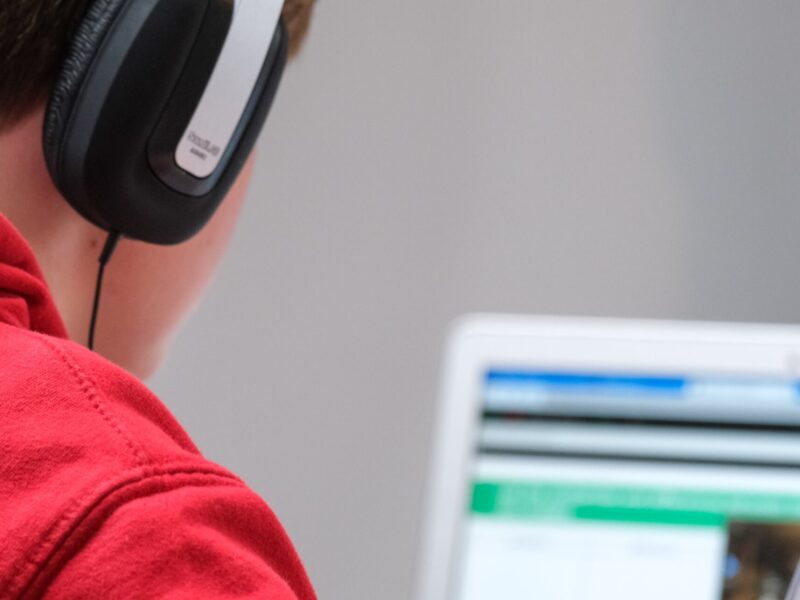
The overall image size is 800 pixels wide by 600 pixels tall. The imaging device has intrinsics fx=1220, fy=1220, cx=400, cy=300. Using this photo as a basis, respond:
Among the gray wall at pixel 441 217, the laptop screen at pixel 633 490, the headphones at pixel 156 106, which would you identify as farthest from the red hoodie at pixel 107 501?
the gray wall at pixel 441 217

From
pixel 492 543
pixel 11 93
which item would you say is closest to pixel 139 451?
pixel 11 93

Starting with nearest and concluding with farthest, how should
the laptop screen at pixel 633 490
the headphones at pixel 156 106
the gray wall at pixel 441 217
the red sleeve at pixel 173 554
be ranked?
the red sleeve at pixel 173 554
the headphones at pixel 156 106
the laptop screen at pixel 633 490
the gray wall at pixel 441 217

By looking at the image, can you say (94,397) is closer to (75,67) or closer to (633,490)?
(75,67)

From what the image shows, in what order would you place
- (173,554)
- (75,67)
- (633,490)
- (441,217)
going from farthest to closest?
1. (441,217)
2. (633,490)
3. (75,67)
4. (173,554)

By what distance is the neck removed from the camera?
56 centimetres

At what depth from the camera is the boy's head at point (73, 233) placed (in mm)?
546

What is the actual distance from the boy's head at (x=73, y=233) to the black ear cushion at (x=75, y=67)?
0.04ft

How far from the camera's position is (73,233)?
60 cm

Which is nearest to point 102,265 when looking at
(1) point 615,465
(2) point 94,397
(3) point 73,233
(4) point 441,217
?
(3) point 73,233

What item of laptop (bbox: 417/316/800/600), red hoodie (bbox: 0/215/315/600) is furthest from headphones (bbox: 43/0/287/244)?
laptop (bbox: 417/316/800/600)

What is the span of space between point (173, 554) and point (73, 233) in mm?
281

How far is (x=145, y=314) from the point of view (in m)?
0.68

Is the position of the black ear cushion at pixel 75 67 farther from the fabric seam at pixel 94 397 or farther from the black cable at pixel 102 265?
the fabric seam at pixel 94 397

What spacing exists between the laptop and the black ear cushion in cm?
35
